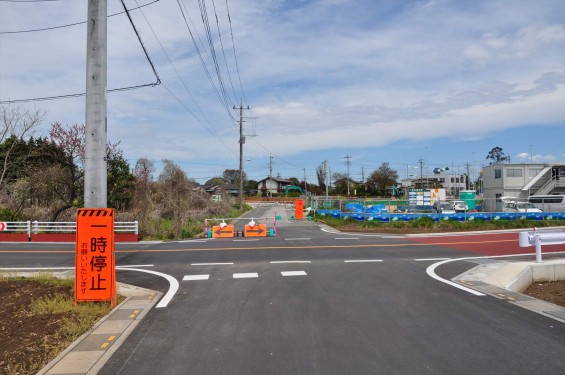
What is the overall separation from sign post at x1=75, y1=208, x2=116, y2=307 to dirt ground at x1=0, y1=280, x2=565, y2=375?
2.52 feet

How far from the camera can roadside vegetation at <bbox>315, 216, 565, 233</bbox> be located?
28062 mm

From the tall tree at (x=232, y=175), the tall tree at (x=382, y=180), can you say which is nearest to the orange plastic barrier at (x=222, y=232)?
the tall tree at (x=382, y=180)

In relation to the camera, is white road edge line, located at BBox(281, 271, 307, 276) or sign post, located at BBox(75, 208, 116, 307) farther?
white road edge line, located at BBox(281, 271, 307, 276)

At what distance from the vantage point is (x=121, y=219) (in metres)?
28.5

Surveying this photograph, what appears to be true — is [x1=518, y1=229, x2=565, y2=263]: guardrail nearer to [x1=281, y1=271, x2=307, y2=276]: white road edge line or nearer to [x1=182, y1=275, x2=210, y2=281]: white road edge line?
[x1=281, y1=271, x2=307, y2=276]: white road edge line

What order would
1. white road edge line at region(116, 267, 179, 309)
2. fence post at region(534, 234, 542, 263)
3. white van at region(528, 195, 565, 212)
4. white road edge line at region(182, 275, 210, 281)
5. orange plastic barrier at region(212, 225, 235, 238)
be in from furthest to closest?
white van at region(528, 195, 565, 212) → orange plastic barrier at region(212, 225, 235, 238) → fence post at region(534, 234, 542, 263) → white road edge line at region(182, 275, 210, 281) → white road edge line at region(116, 267, 179, 309)

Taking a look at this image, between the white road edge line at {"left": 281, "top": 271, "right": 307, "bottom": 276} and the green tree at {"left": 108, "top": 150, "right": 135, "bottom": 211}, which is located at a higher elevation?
the green tree at {"left": 108, "top": 150, "right": 135, "bottom": 211}

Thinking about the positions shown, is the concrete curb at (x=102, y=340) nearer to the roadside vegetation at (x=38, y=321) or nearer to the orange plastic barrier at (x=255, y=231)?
the roadside vegetation at (x=38, y=321)

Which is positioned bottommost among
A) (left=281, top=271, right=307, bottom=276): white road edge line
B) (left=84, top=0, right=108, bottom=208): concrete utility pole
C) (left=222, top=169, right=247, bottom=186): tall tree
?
(left=281, top=271, right=307, bottom=276): white road edge line

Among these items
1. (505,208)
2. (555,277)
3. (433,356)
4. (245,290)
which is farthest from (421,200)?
(433,356)

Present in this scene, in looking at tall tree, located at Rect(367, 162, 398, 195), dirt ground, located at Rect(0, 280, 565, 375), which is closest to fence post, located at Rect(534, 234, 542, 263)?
dirt ground, located at Rect(0, 280, 565, 375)

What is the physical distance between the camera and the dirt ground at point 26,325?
559 centimetres

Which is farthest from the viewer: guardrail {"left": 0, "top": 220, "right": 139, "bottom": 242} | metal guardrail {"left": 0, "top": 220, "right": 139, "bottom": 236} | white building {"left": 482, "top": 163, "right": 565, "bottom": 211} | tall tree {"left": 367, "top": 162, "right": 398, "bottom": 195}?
tall tree {"left": 367, "top": 162, "right": 398, "bottom": 195}

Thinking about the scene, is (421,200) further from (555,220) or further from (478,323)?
(478,323)
